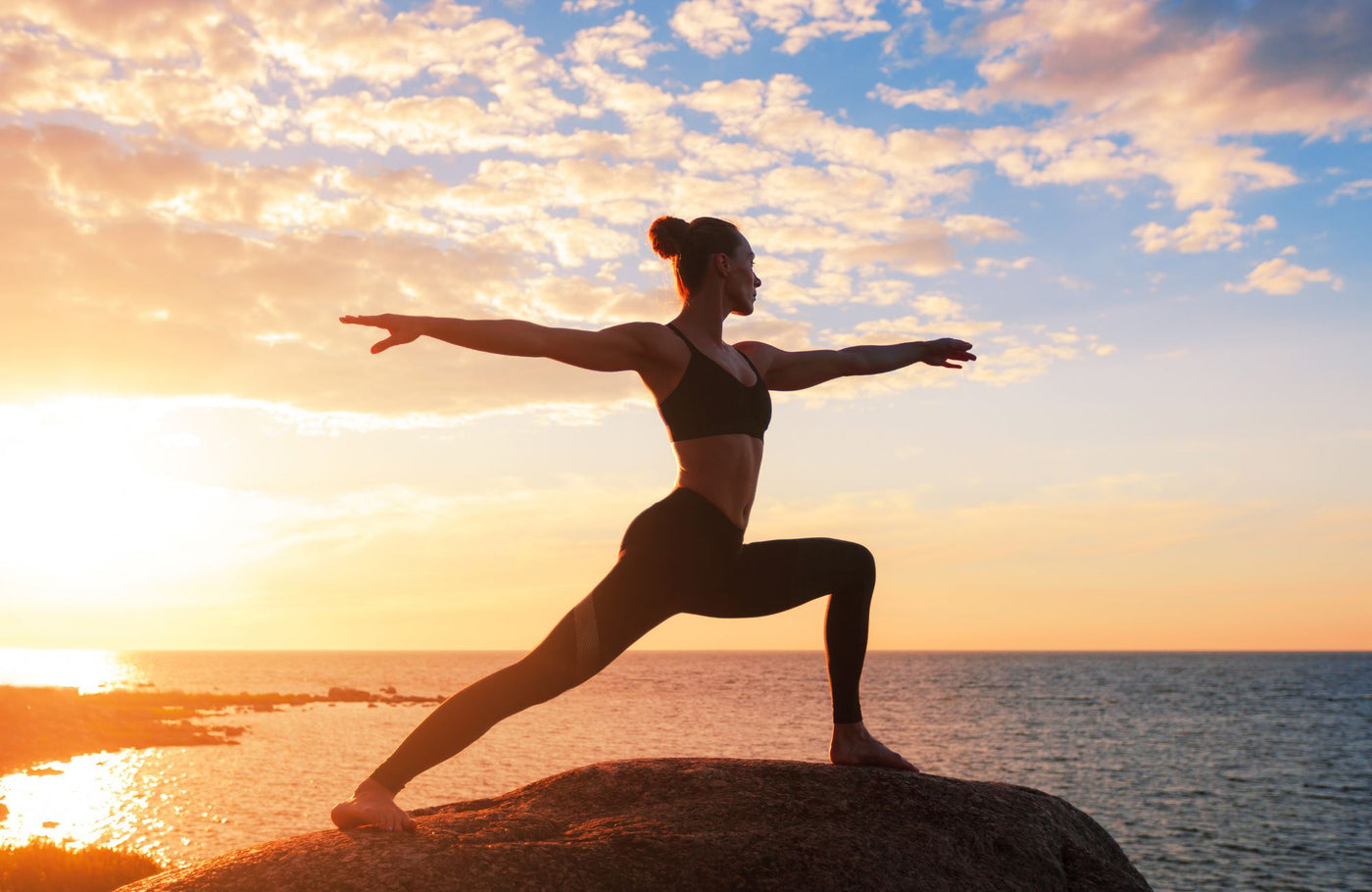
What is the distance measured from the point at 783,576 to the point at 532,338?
2023 mm

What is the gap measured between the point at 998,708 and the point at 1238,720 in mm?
18216

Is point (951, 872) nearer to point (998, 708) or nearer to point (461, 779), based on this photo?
point (461, 779)

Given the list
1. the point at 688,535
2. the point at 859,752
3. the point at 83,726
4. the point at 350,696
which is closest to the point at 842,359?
the point at 688,535

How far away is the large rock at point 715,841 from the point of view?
466 centimetres

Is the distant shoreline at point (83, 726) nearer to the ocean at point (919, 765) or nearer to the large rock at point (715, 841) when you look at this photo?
the ocean at point (919, 765)

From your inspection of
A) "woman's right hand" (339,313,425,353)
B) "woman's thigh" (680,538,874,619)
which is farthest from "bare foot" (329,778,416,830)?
"woman's right hand" (339,313,425,353)

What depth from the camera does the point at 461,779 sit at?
35.6 m

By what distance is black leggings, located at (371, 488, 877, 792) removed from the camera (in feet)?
16.7

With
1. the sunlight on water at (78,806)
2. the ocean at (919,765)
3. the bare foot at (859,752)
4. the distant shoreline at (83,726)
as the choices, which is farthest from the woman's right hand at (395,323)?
the distant shoreline at (83,726)

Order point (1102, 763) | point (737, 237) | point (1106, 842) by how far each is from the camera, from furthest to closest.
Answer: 1. point (1102, 763)
2. point (1106, 842)
3. point (737, 237)

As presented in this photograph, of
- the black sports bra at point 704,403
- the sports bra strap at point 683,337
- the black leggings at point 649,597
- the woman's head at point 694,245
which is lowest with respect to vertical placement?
the black leggings at point 649,597

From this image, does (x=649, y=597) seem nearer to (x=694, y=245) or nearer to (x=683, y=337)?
(x=683, y=337)

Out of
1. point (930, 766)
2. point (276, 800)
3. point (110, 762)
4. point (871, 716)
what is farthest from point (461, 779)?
point (871, 716)

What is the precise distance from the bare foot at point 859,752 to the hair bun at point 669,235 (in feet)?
10.6
